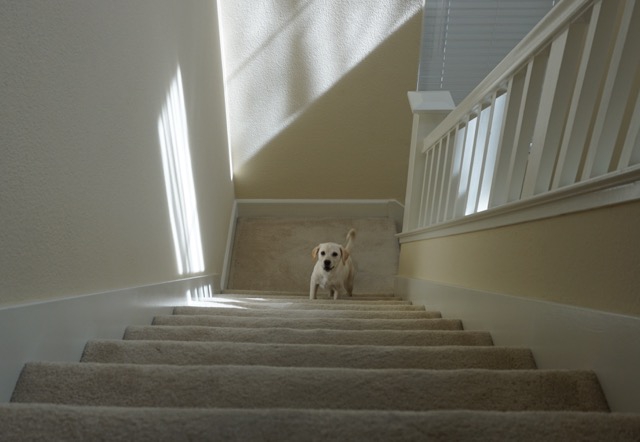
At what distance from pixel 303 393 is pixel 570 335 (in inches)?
23.9

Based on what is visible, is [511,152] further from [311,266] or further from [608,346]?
[311,266]

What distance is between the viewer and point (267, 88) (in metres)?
3.90

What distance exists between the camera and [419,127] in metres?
2.75

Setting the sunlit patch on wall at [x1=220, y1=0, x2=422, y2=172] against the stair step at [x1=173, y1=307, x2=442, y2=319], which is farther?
the sunlit patch on wall at [x1=220, y1=0, x2=422, y2=172]

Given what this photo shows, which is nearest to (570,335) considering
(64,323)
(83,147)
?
(64,323)

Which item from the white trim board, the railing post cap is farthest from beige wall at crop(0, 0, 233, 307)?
the white trim board

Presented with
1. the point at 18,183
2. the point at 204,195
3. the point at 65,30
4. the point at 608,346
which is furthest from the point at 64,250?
the point at 204,195

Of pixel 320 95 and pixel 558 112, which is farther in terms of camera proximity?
pixel 320 95

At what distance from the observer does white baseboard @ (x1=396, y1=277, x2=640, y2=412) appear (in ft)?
2.71

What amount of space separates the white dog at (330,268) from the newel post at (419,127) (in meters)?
0.48

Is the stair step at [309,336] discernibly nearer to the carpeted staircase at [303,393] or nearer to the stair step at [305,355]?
the carpeted staircase at [303,393]

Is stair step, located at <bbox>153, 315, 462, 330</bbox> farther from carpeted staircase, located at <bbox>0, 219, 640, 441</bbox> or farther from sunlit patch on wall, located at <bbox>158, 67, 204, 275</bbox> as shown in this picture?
sunlit patch on wall, located at <bbox>158, 67, 204, 275</bbox>

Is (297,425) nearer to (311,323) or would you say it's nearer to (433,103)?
(311,323)

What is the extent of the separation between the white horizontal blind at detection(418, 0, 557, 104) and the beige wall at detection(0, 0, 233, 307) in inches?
94.1
